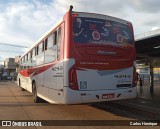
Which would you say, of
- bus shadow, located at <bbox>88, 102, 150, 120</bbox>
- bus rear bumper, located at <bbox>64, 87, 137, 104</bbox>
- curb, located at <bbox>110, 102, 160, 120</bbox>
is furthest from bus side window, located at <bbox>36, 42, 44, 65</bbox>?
bus rear bumper, located at <bbox>64, 87, 137, 104</bbox>

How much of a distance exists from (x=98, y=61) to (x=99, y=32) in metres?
1.00

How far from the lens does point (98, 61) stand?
9.73 meters

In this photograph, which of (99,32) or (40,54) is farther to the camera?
(40,54)

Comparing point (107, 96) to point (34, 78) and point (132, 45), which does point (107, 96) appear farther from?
point (34, 78)

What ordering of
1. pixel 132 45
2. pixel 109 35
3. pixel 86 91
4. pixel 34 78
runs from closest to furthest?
pixel 86 91 < pixel 109 35 < pixel 132 45 < pixel 34 78

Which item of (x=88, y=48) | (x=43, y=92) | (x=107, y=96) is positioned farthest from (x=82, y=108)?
(x=88, y=48)

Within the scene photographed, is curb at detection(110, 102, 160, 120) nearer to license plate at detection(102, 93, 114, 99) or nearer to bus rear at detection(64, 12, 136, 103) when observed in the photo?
bus rear at detection(64, 12, 136, 103)

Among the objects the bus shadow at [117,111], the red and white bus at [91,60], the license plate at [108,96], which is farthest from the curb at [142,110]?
the license plate at [108,96]

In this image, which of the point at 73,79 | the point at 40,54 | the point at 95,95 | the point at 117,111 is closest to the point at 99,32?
the point at 73,79

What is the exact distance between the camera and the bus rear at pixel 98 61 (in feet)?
30.5

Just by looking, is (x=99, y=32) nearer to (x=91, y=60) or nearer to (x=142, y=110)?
(x=91, y=60)

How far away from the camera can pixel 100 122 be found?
9430 millimetres

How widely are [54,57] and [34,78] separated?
4.60 metres

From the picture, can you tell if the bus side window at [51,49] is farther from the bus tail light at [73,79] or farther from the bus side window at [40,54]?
the bus tail light at [73,79]
